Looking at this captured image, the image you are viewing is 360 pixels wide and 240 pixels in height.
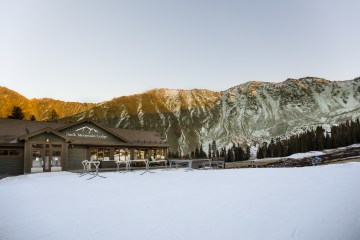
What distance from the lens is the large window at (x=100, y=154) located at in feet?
102

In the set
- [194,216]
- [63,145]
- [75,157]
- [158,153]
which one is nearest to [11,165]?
[63,145]

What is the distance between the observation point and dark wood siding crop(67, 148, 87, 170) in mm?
28067

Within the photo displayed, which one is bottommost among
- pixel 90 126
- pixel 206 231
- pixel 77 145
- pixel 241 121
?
pixel 206 231

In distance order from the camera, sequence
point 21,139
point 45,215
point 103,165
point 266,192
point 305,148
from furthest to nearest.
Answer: point 305,148, point 103,165, point 21,139, point 266,192, point 45,215

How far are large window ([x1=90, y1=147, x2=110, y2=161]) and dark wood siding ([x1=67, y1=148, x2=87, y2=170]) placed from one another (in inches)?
53.8

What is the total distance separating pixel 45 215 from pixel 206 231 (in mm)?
4695

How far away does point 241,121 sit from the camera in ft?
652

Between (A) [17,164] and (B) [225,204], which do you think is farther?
(A) [17,164]

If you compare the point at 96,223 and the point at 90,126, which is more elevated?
the point at 90,126

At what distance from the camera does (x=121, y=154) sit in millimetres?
33812

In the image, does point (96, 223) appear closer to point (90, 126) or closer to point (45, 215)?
point (45, 215)

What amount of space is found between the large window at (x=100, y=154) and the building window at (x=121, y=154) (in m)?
1.05

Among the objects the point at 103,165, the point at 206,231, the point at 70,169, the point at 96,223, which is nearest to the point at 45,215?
Result: the point at 96,223

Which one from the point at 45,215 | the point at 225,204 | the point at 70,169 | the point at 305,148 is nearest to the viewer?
the point at 45,215
